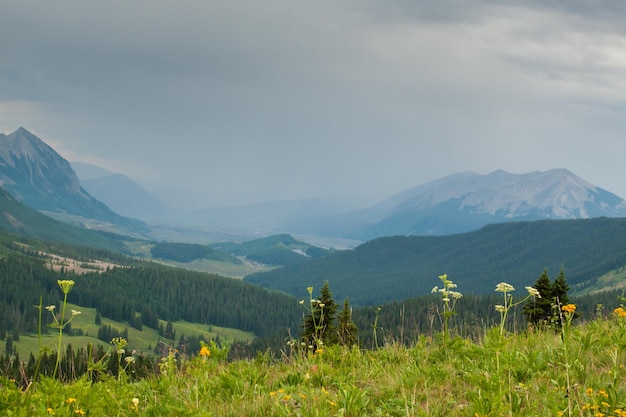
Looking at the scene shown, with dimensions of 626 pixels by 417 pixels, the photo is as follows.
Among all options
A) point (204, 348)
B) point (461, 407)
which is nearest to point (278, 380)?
point (204, 348)

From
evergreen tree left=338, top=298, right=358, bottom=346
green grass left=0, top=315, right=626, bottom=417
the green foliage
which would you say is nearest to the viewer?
green grass left=0, top=315, right=626, bottom=417

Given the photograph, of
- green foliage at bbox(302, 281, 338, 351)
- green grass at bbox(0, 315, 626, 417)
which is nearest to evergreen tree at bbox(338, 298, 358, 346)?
green foliage at bbox(302, 281, 338, 351)

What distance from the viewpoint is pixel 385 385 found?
8.02 m

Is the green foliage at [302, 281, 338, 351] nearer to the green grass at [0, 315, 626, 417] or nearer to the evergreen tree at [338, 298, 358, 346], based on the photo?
the evergreen tree at [338, 298, 358, 346]

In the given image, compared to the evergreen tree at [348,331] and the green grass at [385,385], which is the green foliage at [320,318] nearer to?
the evergreen tree at [348,331]

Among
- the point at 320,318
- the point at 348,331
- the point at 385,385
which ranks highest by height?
the point at 320,318

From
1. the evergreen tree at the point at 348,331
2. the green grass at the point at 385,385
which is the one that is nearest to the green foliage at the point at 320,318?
the evergreen tree at the point at 348,331

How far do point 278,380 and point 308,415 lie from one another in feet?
7.73

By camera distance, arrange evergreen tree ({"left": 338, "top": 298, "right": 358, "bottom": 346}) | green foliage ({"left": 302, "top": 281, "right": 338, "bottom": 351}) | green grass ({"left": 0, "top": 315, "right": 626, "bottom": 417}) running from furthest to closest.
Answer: evergreen tree ({"left": 338, "top": 298, "right": 358, "bottom": 346}) → green foliage ({"left": 302, "top": 281, "right": 338, "bottom": 351}) → green grass ({"left": 0, "top": 315, "right": 626, "bottom": 417})

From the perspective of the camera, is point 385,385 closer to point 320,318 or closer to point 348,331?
point 320,318

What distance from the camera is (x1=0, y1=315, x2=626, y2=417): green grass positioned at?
626cm

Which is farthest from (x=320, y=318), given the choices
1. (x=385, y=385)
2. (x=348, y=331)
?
(x=348, y=331)

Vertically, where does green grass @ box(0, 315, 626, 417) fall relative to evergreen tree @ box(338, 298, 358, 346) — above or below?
above

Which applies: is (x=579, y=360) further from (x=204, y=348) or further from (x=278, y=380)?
(x=204, y=348)
